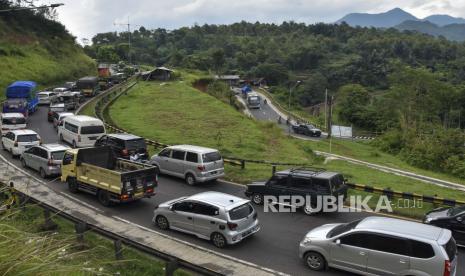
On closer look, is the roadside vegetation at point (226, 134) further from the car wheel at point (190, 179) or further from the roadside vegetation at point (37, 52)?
the roadside vegetation at point (37, 52)

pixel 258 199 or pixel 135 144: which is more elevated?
pixel 135 144

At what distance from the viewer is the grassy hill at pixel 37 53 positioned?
62.1 meters

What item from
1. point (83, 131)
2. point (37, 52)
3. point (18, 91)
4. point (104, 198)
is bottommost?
point (104, 198)

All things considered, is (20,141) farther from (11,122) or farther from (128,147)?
(11,122)

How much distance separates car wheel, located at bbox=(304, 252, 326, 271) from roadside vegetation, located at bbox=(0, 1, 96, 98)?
48.2 meters

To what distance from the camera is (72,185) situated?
62.2ft

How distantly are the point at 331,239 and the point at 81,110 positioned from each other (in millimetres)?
37038

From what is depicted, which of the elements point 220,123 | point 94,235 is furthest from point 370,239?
point 220,123

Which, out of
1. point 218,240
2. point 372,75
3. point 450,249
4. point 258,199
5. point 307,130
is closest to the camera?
point 450,249

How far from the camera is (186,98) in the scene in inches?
2173

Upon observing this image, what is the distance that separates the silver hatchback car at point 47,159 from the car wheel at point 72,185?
2.30 m

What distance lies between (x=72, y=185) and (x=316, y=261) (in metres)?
11.4

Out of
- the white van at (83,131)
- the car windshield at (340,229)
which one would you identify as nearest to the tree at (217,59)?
the white van at (83,131)

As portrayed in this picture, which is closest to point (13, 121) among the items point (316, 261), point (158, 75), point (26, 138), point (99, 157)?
point (26, 138)
